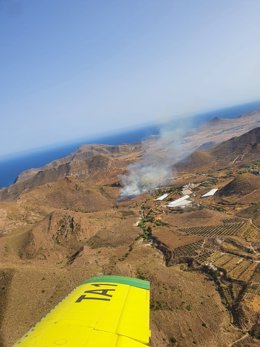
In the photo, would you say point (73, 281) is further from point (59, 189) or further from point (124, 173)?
point (124, 173)

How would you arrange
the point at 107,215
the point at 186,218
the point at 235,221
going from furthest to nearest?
1. the point at 107,215
2. the point at 186,218
3. the point at 235,221

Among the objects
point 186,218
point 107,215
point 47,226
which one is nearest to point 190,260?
point 186,218

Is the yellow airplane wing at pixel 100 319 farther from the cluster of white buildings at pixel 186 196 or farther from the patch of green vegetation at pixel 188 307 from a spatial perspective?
the cluster of white buildings at pixel 186 196

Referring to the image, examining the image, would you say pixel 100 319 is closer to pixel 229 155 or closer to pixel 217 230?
pixel 217 230

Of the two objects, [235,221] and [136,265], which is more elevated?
[136,265]

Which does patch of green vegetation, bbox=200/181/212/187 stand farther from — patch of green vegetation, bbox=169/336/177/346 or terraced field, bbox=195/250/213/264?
patch of green vegetation, bbox=169/336/177/346

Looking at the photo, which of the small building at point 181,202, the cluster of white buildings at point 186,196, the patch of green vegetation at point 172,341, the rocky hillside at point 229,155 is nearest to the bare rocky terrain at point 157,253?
the patch of green vegetation at point 172,341

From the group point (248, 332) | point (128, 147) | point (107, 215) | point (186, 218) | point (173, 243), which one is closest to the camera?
point (248, 332)

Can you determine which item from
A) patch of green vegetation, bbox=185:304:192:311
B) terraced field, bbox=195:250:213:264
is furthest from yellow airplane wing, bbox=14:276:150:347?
terraced field, bbox=195:250:213:264
